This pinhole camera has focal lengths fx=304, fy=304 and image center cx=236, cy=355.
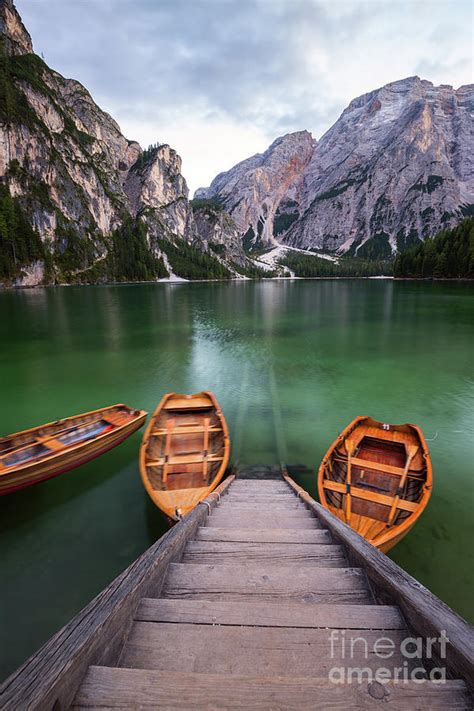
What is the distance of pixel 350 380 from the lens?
18.6 meters

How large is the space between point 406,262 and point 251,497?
14127 centimetres

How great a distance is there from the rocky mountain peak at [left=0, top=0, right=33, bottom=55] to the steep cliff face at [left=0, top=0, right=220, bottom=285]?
1.54 feet

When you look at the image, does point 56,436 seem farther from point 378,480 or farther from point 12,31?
point 12,31

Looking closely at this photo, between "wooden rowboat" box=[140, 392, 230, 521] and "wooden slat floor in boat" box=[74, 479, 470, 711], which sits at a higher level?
"wooden slat floor in boat" box=[74, 479, 470, 711]

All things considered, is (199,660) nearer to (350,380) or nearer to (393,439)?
(393,439)

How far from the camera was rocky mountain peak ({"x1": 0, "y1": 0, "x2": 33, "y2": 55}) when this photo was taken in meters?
158

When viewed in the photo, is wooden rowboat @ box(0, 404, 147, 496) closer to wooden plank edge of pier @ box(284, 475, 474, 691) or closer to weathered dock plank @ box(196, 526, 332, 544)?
weathered dock plank @ box(196, 526, 332, 544)

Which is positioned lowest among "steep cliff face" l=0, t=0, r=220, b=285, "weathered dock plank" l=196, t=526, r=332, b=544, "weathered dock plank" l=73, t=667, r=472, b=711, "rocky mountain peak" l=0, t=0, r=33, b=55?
"weathered dock plank" l=196, t=526, r=332, b=544

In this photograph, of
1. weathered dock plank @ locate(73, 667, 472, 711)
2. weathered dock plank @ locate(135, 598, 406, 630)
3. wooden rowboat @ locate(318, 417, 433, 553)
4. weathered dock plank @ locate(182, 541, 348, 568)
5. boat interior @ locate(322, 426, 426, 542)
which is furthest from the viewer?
boat interior @ locate(322, 426, 426, 542)

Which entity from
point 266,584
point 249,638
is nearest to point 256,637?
point 249,638

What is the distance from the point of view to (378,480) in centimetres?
826

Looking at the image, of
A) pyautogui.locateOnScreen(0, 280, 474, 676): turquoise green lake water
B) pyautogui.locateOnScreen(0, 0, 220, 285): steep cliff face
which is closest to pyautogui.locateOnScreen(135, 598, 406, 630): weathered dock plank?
pyautogui.locateOnScreen(0, 280, 474, 676): turquoise green lake water

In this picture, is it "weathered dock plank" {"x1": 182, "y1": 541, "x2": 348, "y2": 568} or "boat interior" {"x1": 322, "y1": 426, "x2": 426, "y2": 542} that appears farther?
"boat interior" {"x1": 322, "y1": 426, "x2": 426, "y2": 542}

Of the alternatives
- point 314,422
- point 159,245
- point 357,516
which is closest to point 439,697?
point 357,516
